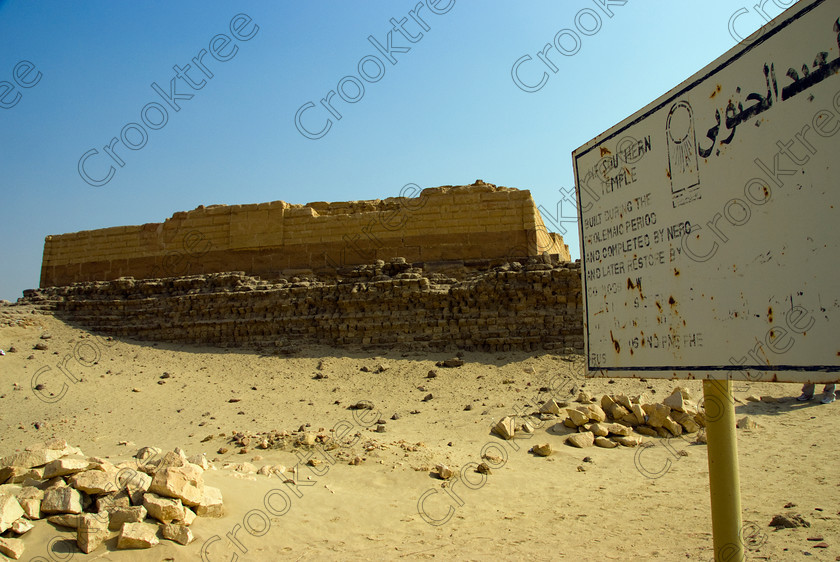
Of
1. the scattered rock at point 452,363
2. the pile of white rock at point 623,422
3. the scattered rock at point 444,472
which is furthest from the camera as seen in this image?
the scattered rock at point 452,363

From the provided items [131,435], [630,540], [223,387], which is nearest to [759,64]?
[630,540]

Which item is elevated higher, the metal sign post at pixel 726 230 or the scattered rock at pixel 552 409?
the metal sign post at pixel 726 230

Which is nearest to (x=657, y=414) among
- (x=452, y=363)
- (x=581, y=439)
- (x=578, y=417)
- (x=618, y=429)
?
(x=618, y=429)

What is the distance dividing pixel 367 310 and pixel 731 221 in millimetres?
11831

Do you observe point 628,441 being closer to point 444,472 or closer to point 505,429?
point 505,429

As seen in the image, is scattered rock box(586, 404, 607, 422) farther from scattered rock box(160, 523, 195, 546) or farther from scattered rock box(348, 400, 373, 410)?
scattered rock box(160, 523, 195, 546)

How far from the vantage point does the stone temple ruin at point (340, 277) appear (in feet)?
42.3

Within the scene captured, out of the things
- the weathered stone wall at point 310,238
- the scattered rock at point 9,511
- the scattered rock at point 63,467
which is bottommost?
the scattered rock at point 9,511

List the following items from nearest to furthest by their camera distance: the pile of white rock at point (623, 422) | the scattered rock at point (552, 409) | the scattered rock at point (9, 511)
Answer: the scattered rock at point (9, 511) → the pile of white rock at point (623, 422) → the scattered rock at point (552, 409)

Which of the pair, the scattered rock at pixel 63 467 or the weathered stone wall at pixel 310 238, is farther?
the weathered stone wall at pixel 310 238

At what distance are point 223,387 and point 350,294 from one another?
3538 millimetres

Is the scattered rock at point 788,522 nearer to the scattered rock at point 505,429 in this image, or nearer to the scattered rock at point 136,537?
the scattered rock at point 505,429

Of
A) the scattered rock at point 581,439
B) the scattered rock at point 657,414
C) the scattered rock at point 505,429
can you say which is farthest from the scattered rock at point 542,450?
the scattered rock at point 657,414

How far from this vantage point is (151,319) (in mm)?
15844
